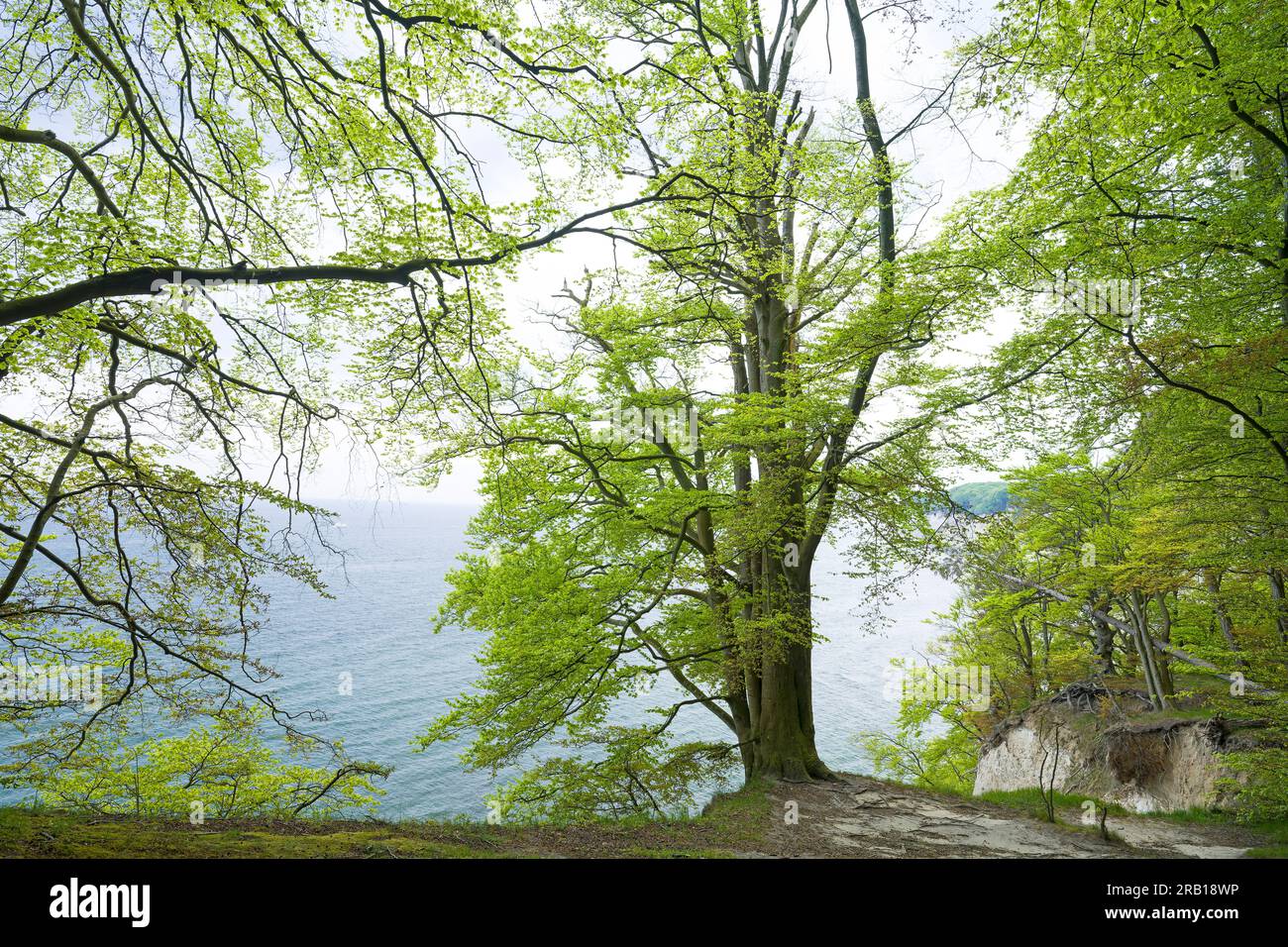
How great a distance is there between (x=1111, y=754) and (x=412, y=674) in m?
29.6

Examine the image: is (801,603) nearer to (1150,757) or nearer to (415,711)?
(1150,757)

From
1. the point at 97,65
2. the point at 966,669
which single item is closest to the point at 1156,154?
the point at 97,65

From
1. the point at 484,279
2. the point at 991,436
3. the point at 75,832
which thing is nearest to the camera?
the point at 75,832

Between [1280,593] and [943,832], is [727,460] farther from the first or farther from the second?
[1280,593]

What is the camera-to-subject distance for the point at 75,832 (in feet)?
13.1

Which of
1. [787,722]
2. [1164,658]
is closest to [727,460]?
[787,722]

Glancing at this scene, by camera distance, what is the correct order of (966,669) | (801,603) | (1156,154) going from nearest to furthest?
(1156,154) < (801,603) < (966,669)

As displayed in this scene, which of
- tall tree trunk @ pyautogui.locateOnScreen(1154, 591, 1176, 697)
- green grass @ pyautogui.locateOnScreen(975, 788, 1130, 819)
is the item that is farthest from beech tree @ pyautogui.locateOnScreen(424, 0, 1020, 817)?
tall tree trunk @ pyautogui.locateOnScreen(1154, 591, 1176, 697)

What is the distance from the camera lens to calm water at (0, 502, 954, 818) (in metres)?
20.3

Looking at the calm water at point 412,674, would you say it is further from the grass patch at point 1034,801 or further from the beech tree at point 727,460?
the grass patch at point 1034,801

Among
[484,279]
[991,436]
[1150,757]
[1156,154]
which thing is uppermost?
[1156,154]

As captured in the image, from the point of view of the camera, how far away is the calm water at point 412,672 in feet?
67.8

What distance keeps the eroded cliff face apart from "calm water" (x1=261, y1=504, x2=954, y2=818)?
402 cm

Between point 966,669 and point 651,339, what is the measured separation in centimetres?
1567
